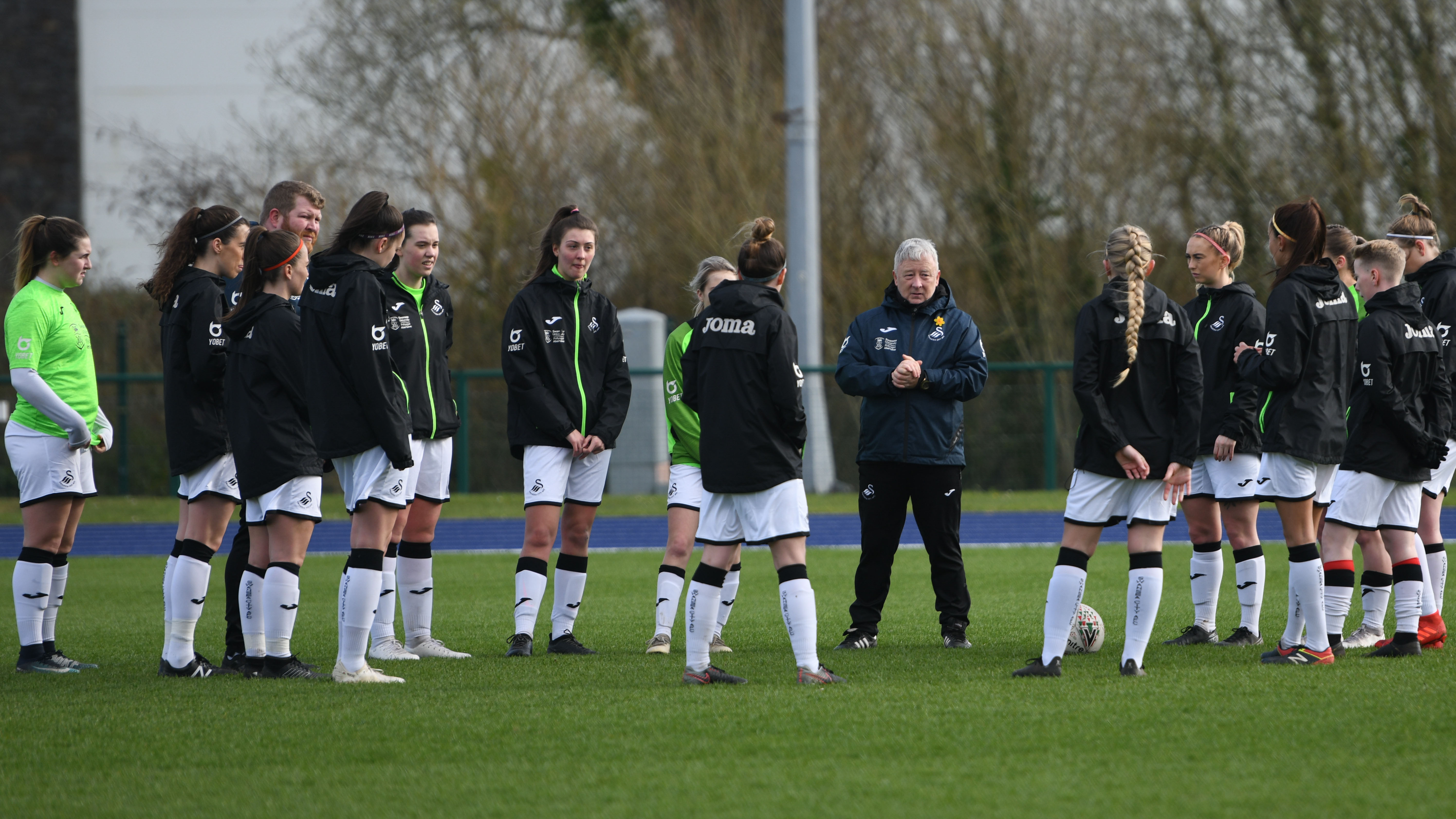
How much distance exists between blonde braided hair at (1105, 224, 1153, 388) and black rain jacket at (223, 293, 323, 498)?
366 cm

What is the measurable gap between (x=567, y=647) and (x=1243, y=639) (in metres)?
3.55

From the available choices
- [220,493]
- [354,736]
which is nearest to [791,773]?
[354,736]

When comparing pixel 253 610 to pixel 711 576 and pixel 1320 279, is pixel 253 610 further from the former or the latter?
pixel 1320 279

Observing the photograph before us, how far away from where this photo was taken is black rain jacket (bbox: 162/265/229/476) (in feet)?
21.6

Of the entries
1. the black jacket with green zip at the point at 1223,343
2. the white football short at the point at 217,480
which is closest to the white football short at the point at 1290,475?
the black jacket with green zip at the point at 1223,343

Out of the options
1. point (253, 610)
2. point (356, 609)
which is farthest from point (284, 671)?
point (356, 609)

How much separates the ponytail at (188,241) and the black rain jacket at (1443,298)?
20.1ft

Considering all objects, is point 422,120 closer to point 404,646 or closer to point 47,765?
point 404,646

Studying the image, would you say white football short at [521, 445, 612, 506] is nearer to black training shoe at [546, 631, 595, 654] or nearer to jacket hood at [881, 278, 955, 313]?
black training shoe at [546, 631, 595, 654]

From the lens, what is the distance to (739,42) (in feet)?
74.9

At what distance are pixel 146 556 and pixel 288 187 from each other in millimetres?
7823

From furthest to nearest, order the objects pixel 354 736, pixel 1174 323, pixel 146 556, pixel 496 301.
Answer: pixel 496 301 < pixel 146 556 < pixel 1174 323 < pixel 354 736

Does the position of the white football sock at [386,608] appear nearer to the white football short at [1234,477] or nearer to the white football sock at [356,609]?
the white football sock at [356,609]

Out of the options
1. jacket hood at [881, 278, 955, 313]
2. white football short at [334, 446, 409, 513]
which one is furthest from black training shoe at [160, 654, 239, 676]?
jacket hood at [881, 278, 955, 313]
